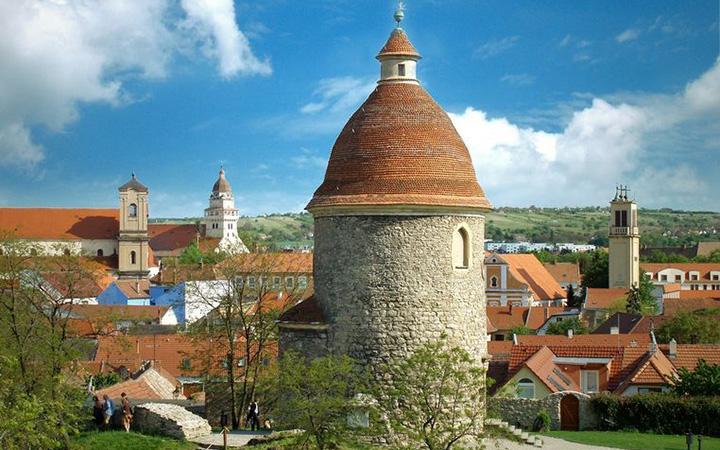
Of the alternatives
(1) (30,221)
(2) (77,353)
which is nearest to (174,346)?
(2) (77,353)

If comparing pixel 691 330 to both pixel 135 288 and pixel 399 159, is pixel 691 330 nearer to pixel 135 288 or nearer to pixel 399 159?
pixel 399 159

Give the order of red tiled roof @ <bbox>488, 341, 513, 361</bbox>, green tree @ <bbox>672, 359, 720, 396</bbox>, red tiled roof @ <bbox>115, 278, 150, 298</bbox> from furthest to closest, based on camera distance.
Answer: red tiled roof @ <bbox>115, 278, 150, 298</bbox> < red tiled roof @ <bbox>488, 341, 513, 361</bbox> < green tree @ <bbox>672, 359, 720, 396</bbox>

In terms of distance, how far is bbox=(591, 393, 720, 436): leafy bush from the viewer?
3033cm

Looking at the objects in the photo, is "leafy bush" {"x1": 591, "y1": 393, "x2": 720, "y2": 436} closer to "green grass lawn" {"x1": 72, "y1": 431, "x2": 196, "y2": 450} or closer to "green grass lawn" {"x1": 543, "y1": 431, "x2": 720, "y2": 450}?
"green grass lawn" {"x1": 543, "y1": 431, "x2": 720, "y2": 450}

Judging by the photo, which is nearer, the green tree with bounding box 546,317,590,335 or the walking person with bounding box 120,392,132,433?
the walking person with bounding box 120,392,132,433

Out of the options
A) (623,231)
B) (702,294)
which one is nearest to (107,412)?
(702,294)

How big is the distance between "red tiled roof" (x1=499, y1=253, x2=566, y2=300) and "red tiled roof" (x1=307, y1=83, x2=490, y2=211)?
2633 inches

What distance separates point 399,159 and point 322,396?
243 inches

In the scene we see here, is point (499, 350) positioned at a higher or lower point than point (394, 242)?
lower

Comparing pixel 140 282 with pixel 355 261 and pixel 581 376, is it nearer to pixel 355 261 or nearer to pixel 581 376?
pixel 581 376

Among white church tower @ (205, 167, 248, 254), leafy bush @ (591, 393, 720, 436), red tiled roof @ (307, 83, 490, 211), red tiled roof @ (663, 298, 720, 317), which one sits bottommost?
leafy bush @ (591, 393, 720, 436)

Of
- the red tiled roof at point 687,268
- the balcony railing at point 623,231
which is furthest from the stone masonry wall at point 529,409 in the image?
the red tiled roof at point 687,268

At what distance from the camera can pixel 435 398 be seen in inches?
915

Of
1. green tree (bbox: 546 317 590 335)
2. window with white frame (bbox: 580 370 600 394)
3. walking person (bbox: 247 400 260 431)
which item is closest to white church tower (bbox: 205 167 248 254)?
green tree (bbox: 546 317 590 335)
